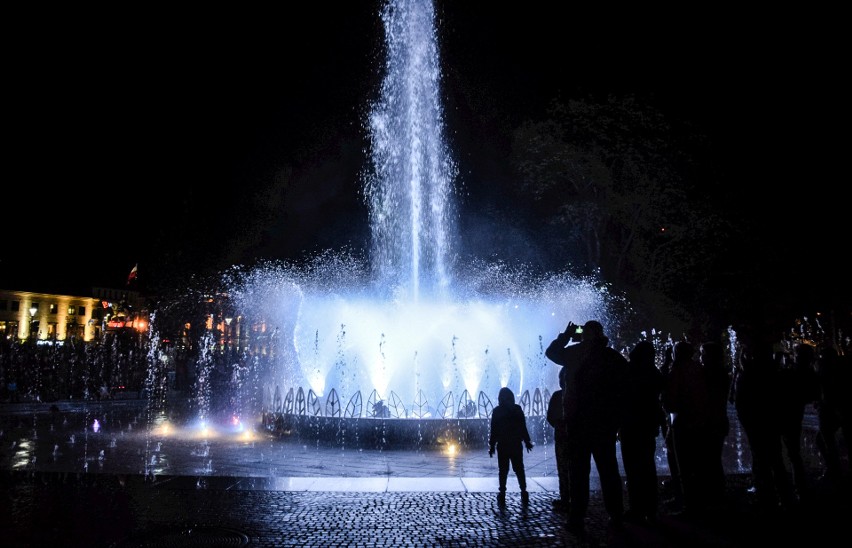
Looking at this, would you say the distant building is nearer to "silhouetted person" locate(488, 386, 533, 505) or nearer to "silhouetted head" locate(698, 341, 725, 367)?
"silhouetted person" locate(488, 386, 533, 505)

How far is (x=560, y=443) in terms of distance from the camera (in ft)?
25.1

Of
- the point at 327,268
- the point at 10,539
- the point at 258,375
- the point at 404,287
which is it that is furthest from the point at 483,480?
the point at 327,268

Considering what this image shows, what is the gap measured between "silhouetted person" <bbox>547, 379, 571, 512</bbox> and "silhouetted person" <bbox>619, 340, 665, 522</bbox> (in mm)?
895

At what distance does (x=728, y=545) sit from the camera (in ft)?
17.0

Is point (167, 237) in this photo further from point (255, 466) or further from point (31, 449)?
point (255, 466)

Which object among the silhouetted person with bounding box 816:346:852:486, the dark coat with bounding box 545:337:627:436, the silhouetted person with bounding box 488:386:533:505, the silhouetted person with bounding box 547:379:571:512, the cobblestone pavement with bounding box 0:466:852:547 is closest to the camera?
the cobblestone pavement with bounding box 0:466:852:547

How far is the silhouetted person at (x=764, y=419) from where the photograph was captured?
267 inches

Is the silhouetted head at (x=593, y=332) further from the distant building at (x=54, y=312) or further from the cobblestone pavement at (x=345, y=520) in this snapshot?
the distant building at (x=54, y=312)

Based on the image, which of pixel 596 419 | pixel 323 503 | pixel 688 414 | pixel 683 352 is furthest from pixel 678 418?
pixel 323 503

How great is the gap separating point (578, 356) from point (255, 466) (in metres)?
7.38

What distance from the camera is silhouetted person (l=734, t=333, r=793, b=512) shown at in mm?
6770

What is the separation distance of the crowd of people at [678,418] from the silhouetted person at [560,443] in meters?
0.02

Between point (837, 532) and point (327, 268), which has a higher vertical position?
point (327, 268)

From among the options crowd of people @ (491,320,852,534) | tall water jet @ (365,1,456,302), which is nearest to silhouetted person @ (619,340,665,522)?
crowd of people @ (491,320,852,534)
